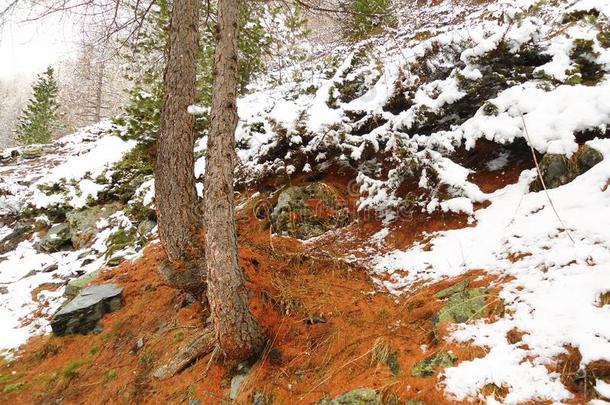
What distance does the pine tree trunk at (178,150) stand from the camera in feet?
14.3

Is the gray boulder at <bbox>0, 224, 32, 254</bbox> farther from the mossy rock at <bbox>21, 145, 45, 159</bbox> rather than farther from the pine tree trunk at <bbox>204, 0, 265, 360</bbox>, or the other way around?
the pine tree trunk at <bbox>204, 0, 265, 360</bbox>

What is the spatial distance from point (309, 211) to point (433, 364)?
334 centimetres

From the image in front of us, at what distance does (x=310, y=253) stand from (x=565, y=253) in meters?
2.75

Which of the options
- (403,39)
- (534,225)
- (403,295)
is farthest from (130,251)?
(403,39)

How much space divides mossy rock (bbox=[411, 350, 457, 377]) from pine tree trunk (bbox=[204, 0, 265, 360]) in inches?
62.9

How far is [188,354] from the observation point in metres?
3.85

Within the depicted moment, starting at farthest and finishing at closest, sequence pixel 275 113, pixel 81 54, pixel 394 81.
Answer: pixel 275 113
pixel 394 81
pixel 81 54

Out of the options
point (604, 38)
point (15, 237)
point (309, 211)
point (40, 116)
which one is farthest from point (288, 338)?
point (40, 116)

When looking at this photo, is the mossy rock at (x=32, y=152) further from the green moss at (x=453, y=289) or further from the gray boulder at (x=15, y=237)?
the green moss at (x=453, y=289)

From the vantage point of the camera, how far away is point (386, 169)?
582cm

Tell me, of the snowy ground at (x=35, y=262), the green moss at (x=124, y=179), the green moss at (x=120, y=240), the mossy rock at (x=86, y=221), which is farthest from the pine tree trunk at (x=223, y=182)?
the mossy rock at (x=86, y=221)

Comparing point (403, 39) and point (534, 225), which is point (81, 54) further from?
point (403, 39)

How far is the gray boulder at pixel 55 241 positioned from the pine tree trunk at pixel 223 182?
6.86 m

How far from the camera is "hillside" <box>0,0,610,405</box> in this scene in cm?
257
